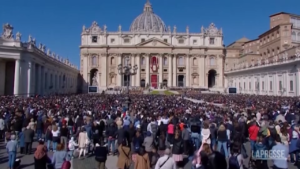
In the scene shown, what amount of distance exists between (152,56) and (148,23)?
709 inches

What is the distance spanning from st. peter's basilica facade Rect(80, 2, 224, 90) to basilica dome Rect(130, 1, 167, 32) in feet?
40.5

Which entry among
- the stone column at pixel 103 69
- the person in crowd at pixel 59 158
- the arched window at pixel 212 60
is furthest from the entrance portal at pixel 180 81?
the person in crowd at pixel 59 158

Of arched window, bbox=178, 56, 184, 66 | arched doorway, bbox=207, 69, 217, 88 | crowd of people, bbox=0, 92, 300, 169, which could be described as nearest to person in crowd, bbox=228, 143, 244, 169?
crowd of people, bbox=0, 92, 300, 169

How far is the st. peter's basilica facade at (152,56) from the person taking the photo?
7819cm

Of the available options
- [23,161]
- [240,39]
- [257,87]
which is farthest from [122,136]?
[240,39]

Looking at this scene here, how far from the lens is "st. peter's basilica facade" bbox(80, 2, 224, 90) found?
78.2 meters

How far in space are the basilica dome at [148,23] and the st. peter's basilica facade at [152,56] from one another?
40.5 feet

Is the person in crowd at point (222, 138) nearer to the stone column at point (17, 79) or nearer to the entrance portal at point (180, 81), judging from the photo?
the stone column at point (17, 79)

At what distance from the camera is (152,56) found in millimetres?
78688

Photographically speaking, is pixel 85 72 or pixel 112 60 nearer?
pixel 85 72

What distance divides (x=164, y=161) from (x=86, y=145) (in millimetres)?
5365

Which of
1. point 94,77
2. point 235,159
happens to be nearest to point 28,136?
point 235,159

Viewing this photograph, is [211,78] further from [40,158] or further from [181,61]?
[40,158]

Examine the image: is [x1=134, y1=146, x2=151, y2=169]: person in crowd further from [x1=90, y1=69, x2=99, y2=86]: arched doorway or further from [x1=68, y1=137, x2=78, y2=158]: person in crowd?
[x1=90, y1=69, x2=99, y2=86]: arched doorway
